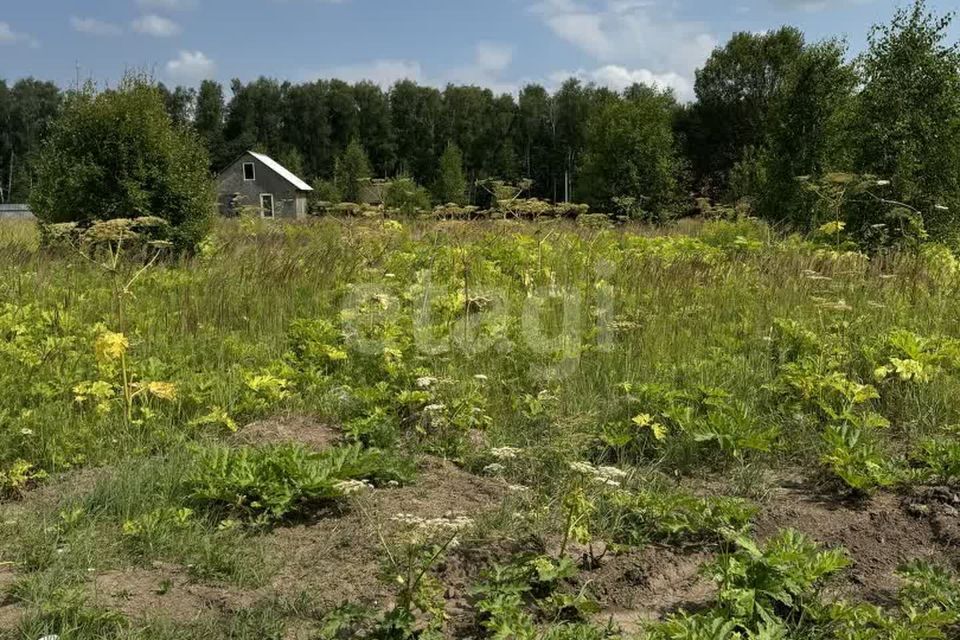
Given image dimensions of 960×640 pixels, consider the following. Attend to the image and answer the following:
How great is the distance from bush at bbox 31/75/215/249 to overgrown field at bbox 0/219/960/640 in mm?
2218

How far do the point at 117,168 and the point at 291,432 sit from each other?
6.09m

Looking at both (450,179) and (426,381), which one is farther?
(450,179)

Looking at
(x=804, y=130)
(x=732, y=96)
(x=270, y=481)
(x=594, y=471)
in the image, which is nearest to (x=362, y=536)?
(x=270, y=481)

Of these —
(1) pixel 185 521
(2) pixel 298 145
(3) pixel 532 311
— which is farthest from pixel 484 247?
(2) pixel 298 145

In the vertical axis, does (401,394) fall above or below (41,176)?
below

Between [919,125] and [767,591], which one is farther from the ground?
[919,125]

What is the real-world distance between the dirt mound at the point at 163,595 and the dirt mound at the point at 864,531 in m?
1.96

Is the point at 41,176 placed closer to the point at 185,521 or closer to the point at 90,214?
the point at 90,214

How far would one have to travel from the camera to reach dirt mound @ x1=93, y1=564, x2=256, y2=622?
230cm

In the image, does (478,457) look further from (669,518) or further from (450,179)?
(450,179)

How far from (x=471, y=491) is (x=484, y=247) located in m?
5.00

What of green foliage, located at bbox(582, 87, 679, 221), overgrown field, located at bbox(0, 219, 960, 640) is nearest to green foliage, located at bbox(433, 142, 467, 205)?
green foliage, located at bbox(582, 87, 679, 221)

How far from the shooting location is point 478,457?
3666 mm

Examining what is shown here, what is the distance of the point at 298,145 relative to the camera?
67.8m
